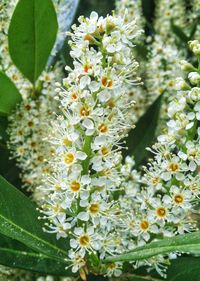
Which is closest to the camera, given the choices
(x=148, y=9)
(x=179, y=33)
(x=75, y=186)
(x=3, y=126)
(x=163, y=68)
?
(x=75, y=186)

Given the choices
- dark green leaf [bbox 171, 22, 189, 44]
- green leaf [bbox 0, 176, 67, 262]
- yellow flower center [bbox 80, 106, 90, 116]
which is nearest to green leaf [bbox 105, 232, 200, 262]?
green leaf [bbox 0, 176, 67, 262]

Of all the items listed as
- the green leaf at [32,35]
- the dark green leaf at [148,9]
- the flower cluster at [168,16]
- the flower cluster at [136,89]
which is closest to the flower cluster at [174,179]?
the green leaf at [32,35]

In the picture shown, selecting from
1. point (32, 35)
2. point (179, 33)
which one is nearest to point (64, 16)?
point (32, 35)

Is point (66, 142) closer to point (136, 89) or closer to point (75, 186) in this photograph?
point (75, 186)

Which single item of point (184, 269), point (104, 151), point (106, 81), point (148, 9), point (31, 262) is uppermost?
point (106, 81)

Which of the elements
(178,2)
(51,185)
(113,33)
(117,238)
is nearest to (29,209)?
(51,185)

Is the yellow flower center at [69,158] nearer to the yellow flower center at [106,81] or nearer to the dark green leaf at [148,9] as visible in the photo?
the yellow flower center at [106,81]
